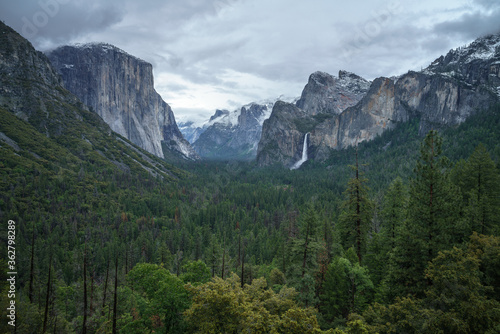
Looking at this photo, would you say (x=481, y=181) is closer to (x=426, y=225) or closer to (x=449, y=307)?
(x=426, y=225)

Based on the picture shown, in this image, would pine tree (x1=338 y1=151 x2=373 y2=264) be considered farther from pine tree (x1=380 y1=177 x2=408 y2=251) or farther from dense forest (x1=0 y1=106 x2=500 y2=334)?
pine tree (x1=380 y1=177 x2=408 y2=251)

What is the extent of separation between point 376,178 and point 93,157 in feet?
490

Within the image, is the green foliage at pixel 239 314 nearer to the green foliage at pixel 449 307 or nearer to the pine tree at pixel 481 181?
the green foliage at pixel 449 307

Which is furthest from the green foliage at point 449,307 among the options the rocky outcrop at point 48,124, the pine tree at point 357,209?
the rocky outcrop at point 48,124

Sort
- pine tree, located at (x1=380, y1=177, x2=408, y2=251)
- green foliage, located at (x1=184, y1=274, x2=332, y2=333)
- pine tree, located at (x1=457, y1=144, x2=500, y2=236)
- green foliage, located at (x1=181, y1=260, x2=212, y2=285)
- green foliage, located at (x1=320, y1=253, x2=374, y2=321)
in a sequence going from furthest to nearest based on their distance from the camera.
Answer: green foliage, located at (x1=181, y1=260, x2=212, y2=285) → pine tree, located at (x1=380, y1=177, x2=408, y2=251) → pine tree, located at (x1=457, y1=144, x2=500, y2=236) → green foliage, located at (x1=320, y1=253, x2=374, y2=321) → green foliage, located at (x1=184, y1=274, x2=332, y2=333)

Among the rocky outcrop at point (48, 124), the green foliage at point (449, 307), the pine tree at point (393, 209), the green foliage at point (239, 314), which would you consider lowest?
the green foliage at point (239, 314)

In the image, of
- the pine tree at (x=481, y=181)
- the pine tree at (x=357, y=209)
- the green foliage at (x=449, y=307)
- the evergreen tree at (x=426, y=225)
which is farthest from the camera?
the pine tree at (x=481, y=181)

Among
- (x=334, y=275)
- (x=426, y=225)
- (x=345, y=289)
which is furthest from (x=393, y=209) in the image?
(x=426, y=225)

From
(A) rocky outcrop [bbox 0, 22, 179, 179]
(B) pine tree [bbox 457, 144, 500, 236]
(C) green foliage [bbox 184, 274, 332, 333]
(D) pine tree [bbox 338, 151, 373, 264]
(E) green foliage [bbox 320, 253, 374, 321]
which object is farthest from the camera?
(A) rocky outcrop [bbox 0, 22, 179, 179]

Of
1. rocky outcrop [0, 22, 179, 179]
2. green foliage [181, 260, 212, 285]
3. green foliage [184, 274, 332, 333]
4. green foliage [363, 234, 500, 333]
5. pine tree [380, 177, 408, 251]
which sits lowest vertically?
green foliage [181, 260, 212, 285]

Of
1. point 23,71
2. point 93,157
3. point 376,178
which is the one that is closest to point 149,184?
point 93,157

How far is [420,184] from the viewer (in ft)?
68.7

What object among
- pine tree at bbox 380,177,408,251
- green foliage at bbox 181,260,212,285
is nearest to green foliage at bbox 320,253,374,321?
pine tree at bbox 380,177,408,251

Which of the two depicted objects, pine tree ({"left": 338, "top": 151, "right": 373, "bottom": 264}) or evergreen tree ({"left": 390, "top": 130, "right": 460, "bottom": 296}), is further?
pine tree ({"left": 338, "top": 151, "right": 373, "bottom": 264})
